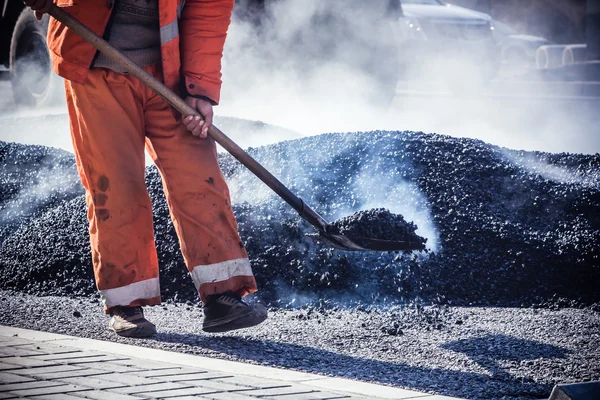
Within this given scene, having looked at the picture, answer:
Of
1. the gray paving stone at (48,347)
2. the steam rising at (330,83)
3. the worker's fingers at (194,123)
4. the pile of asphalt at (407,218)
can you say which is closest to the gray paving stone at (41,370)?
the gray paving stone at (48,347)

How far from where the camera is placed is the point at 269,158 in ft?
18.2

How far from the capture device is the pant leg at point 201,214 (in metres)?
3.70

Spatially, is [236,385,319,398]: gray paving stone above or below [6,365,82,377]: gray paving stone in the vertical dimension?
below

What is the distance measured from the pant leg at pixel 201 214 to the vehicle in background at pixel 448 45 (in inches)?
433

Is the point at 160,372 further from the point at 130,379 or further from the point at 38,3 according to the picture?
the point at 38,3

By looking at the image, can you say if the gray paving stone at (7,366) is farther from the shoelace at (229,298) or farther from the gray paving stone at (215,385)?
the shoelace at (229,298)

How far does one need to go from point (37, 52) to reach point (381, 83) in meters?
4.35

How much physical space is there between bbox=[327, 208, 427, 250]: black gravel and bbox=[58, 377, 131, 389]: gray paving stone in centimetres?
149

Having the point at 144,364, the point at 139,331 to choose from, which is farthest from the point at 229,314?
the point at 144,364

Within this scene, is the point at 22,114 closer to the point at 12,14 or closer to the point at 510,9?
the point at 12,14

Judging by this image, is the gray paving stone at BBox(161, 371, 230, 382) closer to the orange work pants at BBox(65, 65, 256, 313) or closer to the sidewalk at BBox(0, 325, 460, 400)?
the sidewalk at BBox(0, 325, 460, 400)

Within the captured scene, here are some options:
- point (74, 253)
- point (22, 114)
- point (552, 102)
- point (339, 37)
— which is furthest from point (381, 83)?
point (74, 253)

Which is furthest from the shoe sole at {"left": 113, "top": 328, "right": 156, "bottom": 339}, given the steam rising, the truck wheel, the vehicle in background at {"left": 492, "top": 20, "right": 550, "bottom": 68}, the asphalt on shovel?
the vehicle in background at {"left": 492, "top": 20, "right": 550, "bottom": 68}

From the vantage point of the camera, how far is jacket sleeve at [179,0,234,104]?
150 inches
